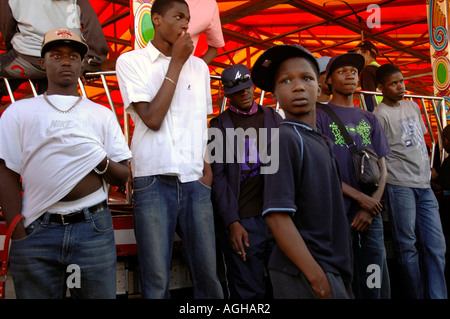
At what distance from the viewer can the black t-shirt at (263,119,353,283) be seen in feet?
6.48

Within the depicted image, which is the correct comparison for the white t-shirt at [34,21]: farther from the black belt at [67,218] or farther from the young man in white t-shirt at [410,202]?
the young man in white t-shirt at [410,202]

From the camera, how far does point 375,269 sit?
3.28m

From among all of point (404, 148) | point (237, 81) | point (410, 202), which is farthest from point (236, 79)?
point (410, 202)

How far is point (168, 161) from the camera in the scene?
2797mm

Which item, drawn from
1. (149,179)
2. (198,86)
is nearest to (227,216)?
(149,179)

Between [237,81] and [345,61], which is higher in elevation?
[345,61]


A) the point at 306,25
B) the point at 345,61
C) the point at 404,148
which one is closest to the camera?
the point at 345,61

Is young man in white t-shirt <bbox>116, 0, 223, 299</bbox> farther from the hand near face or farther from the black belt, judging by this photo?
the black belt

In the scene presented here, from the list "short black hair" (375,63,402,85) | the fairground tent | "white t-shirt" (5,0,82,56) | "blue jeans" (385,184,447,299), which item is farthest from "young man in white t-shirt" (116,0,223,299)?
the fairground tent

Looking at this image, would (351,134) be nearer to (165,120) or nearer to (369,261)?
(369,261)

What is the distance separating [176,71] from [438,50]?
4.90m

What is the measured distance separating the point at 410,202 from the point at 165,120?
2.27m
